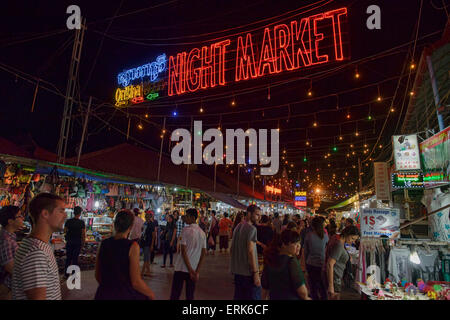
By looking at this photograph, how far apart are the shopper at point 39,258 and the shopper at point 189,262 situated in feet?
7.12

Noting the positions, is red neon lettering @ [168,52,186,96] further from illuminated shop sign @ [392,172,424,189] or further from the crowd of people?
illuminated shop sign @ [392,172,424,189]

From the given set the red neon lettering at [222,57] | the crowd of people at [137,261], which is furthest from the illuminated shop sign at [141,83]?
the crowd of people at [137,261]

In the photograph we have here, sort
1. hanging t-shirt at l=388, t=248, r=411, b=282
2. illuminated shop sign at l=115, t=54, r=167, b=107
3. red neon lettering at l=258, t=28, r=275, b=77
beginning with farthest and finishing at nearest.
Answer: illuminated shop sign at l=115, t=54, r=167, b=107 < red neon lettering at l=258, t=28, r=275, b=77 < hanging t-shirt at l=388, t=248, r=411, b=282

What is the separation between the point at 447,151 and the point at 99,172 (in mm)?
10401

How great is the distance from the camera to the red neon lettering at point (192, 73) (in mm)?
10391

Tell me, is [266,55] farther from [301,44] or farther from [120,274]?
[120,274]

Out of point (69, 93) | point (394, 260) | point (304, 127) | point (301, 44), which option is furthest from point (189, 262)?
point (304, 127)

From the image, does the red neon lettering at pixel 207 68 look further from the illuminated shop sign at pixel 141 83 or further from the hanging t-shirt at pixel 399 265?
the hanging t-shirt at pixel 399 265

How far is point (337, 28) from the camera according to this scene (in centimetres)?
786

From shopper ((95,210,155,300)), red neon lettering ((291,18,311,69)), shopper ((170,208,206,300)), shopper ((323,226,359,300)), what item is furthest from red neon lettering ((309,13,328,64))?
shopper ((95,210,155,300))

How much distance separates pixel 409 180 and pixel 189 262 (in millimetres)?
8495

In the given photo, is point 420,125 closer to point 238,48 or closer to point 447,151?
point 447,151

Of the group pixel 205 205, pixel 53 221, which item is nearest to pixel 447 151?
pixel 53 221

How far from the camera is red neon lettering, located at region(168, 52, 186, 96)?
10883 mm
